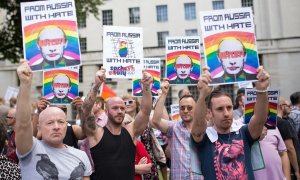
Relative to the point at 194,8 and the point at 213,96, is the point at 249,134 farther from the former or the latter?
the point at 194,8

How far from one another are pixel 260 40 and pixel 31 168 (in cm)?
3516

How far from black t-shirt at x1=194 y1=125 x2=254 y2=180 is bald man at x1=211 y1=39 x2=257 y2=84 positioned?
718mm

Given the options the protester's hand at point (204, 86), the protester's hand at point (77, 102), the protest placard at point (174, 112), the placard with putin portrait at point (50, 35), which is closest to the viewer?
the protester's hand at point (204, 86)

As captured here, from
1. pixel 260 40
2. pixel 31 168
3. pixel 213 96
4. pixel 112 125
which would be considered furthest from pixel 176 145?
pixel 260 40

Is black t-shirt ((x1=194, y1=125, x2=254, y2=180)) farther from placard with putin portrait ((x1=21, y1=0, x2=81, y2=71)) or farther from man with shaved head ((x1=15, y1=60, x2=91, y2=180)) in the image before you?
placard with putin portrait ((x1=21, y1=0, x2=81, y2=71))

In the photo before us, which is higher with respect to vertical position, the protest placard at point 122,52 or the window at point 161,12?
the window at point 161,12

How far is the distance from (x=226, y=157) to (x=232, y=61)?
1.17 meters

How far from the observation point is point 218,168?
358cm

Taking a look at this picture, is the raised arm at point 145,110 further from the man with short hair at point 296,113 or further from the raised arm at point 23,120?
the man with short hair at point 296,113

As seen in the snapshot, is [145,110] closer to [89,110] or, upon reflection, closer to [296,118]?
[89,110]

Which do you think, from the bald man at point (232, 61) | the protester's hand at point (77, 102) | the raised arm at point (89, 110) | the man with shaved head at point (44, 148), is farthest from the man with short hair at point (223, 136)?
the protester's hand at point (77, 102)

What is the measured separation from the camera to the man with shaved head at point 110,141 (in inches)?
177

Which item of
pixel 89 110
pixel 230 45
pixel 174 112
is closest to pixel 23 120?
pixel 89 110

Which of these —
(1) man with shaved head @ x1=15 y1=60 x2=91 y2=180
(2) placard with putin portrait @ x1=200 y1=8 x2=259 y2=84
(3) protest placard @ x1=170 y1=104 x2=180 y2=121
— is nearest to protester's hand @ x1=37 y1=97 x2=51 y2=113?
(1) man with shaved head @ x1=15 y1=60 x2=91 y2=180
